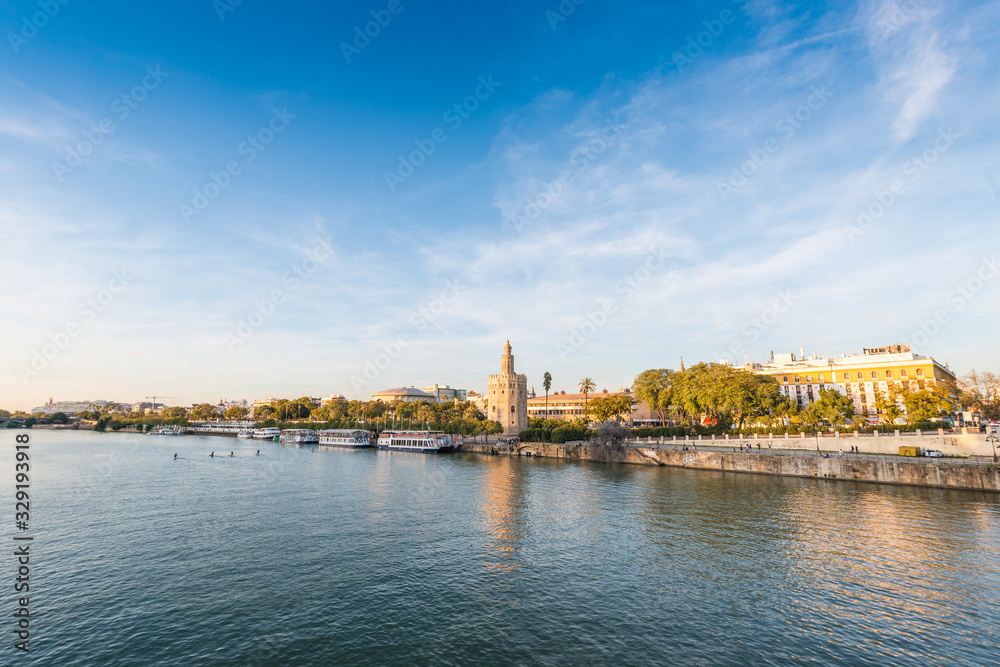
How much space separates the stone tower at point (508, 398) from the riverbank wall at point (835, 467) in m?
48.4

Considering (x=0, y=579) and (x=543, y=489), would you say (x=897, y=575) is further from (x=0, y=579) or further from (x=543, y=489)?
(x=0, y=579)

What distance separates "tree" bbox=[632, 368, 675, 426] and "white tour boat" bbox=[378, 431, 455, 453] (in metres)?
51.0

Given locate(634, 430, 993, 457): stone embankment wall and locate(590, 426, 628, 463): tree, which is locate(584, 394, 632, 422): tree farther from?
locate(634, 430, 993, 457): stone embankment wall

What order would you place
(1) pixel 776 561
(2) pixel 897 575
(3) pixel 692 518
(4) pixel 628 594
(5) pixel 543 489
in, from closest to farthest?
(4) pixel 628 594 < (2) pixel 897 575 < (1) pixel 776 561 < (3) pixel 692 518 < (5) pixel 543 489

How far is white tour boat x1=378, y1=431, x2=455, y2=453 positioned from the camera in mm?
114188

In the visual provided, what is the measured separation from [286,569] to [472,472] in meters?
49.8

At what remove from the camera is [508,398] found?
131 meters

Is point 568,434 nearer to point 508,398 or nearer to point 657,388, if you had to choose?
point 657,388

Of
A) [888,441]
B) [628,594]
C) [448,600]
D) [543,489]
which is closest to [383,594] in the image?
[448,600]

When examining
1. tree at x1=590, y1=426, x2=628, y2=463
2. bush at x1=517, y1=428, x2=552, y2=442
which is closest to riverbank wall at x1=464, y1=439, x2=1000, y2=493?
tree at x1=590, y1=426, x2=628, y2=463

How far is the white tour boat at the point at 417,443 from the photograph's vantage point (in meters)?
114

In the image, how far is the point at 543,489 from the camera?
189 feet

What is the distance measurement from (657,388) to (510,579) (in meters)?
92.1

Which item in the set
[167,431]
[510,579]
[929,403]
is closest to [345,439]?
[510,579]
